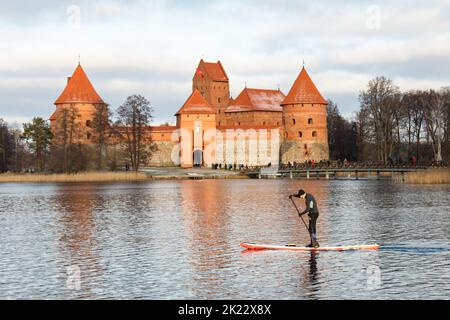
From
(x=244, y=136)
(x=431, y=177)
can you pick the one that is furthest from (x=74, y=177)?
(x=244, y=136)

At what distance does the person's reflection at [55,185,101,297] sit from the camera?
1450 cm

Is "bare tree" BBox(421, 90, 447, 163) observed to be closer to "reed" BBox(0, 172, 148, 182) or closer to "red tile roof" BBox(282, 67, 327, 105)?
"red tile roof" BBox(282, 67, 327, 105)

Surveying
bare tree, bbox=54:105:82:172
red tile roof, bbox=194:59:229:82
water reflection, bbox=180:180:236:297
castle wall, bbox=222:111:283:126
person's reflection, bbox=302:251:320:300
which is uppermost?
red tile roof, bbox=194:59:229:82

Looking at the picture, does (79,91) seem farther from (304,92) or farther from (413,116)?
(413,116)

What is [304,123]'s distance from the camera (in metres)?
80.2

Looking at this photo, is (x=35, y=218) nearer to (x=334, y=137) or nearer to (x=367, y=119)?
(x=367, y=119)

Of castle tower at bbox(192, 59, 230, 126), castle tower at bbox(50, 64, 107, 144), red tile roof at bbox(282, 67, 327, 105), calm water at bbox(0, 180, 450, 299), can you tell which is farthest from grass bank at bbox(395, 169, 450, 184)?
castle tower at bbox(192, 59, 230, 126)

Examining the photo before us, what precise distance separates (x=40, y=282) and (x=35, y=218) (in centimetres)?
1309

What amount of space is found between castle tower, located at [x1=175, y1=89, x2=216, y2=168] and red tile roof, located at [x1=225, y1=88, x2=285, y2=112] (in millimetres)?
9970

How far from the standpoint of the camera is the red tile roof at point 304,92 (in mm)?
79750

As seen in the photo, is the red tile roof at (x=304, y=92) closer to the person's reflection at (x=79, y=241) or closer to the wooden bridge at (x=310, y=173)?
the wooden bridge at (x=310, y=173)
